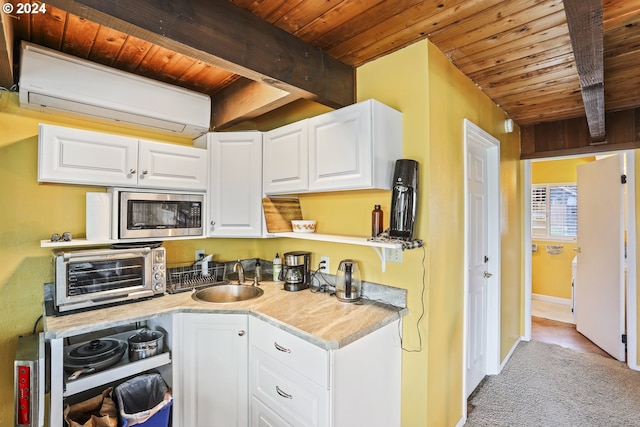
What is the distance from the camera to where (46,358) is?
59.2 inches

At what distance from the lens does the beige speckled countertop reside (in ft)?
4.92

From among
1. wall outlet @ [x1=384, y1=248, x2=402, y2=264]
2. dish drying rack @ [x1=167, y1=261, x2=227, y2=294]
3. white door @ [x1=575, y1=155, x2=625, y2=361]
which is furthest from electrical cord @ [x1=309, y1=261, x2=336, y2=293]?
white door @ [x1=575, y1=155, x2=625, y2=361]

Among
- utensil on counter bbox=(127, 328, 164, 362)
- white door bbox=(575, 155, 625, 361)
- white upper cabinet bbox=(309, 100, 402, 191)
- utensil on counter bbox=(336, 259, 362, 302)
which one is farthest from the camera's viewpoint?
white door bbox=(575, 155, 625, 361)

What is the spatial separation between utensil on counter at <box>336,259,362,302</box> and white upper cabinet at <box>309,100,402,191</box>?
518 millimetres

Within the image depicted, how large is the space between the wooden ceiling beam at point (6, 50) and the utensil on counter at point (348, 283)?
194 cm

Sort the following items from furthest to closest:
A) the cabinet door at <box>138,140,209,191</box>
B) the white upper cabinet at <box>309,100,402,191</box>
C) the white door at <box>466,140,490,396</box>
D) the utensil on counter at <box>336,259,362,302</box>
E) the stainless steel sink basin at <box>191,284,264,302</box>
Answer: the white door at <box>466,140,490,396</box>, the stainless steel sink basin at <box>191,284,264,302</box>, the cabinet door at <box>138,140,209,191</box>, the utensil on counter at <box>336,259,362,302</box>, the white upper cabinet at <box>309,100,402,191</box>

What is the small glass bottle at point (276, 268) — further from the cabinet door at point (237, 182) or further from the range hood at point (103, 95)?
the range hood at point (103, 95)

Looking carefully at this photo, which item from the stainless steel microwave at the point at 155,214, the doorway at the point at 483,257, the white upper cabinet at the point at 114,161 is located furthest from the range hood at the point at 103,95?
the doorway at the point at 483,257

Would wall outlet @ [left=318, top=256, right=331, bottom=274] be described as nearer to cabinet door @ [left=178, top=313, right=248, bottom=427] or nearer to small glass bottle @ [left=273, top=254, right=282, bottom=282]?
small glass bottle @ [left=273, top=254, right=282, bottom=282]

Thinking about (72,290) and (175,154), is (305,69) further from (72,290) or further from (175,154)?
(72,290)

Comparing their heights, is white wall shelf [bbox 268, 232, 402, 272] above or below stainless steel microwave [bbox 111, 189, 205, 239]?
below

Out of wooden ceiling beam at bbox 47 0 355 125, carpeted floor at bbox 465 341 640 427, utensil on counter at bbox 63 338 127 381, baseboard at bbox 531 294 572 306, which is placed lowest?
carpeted floor at bbox 465 341 640 427

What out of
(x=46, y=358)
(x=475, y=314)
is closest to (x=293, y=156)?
(x=46, y=358)

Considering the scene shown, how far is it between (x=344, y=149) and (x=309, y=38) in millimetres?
635
